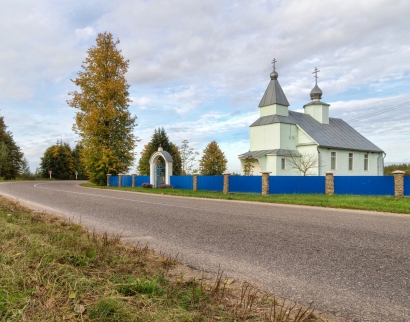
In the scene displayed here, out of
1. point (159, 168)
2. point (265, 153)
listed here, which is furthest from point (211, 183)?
point (265, 153)

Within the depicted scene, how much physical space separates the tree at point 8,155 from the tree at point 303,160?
43.9 meters

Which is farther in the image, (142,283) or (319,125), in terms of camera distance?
(319,125)

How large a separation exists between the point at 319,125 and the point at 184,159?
16.4 m

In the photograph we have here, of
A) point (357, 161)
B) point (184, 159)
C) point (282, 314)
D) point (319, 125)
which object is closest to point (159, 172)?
point (184, 159)

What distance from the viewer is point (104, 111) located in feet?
110

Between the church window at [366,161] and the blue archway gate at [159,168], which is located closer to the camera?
the blue archway gate at [159,168]

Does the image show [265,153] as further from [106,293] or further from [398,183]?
[106,293]

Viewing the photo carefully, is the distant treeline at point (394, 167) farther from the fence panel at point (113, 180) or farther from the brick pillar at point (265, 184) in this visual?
the fence panel at point (113, 180)

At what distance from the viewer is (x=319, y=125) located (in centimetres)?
3712

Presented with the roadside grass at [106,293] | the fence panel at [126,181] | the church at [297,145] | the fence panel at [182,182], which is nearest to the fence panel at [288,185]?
the fence panel at [182,182]

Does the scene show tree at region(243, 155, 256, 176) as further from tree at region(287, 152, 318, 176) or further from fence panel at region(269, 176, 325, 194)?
fence panel at region(269, 176, 325, 194)

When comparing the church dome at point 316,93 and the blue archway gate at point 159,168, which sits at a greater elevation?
the church dome at point 316,93

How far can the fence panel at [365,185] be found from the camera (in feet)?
62.0

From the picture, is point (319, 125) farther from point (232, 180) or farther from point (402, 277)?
point (402, 277)
